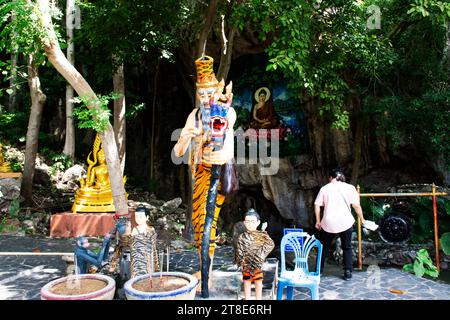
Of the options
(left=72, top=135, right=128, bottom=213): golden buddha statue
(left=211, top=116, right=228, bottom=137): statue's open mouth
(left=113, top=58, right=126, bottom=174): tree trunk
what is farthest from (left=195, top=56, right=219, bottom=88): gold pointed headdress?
(left=113, top=58, right=126, bottom=174): tree trunk

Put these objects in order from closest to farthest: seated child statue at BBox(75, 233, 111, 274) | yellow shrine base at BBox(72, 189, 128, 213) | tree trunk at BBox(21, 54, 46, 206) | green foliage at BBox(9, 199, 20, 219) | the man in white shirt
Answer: seated child statue at BBox(75, 233, 111, 274) < the man in white shirt < yellow shrine base at BBox(72, 189, 128, 213) < green foliage at BBox(9, 199, 20, 219) < tree trunk at BBox(21, 54, 46, 206)

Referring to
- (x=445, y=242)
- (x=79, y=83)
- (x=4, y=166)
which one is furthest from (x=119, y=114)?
(x=445, y=242)

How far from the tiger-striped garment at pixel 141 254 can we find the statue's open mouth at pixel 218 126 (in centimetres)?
123

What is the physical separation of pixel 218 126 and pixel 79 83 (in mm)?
2721

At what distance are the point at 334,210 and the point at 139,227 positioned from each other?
8.45 ft

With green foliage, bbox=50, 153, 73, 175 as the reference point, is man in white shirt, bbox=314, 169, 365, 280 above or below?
below

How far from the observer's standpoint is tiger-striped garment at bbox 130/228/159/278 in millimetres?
3793

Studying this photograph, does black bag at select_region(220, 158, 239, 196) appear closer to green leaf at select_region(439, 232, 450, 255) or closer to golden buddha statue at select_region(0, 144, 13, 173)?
green leaf at select_region(439, 232, 450, 255)

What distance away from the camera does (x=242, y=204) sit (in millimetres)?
12898

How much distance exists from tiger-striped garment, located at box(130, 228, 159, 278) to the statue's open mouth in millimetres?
1235

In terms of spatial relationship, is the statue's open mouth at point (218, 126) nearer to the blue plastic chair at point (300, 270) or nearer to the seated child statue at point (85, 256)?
the blue plastic chair at point (300, 270)

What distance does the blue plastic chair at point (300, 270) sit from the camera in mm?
3732

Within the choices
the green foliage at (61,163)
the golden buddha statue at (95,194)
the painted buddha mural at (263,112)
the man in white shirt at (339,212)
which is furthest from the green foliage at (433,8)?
the green foliage at (61,163)
